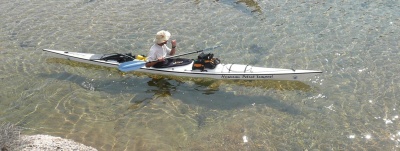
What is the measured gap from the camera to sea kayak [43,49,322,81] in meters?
10.3

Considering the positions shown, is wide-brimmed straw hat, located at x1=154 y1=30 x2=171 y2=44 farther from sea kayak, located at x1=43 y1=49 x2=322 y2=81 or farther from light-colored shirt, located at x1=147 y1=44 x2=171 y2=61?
sea kayak, located at x1=43 y1=49 x2=322 y2=81

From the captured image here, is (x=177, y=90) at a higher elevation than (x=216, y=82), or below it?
below

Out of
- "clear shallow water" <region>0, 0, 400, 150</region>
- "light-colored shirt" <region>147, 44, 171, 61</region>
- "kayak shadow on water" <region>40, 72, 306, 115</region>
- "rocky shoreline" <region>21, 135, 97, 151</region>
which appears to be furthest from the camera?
"light-colored shirt" <region>147, 44, 171, 61</region>

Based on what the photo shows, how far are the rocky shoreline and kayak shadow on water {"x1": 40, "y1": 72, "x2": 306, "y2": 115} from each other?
8.71 feet

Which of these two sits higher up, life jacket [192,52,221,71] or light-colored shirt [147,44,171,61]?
light-colored shirt [147,44,171,61]

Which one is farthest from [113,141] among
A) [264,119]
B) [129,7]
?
[129,7]

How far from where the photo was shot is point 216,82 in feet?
36.2

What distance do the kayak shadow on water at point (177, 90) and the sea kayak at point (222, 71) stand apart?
29 centimetres

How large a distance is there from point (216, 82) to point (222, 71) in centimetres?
42

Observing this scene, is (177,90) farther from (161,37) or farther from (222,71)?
(161,37)

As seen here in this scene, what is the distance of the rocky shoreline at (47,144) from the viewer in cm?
696

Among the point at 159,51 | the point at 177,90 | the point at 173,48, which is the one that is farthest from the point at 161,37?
the point at 177,90

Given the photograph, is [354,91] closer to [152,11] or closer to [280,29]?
[280,29]

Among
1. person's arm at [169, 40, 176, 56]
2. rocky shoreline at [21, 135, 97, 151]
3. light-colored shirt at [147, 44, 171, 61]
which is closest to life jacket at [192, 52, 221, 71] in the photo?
person's arm at [169, 40, 176, 56]
